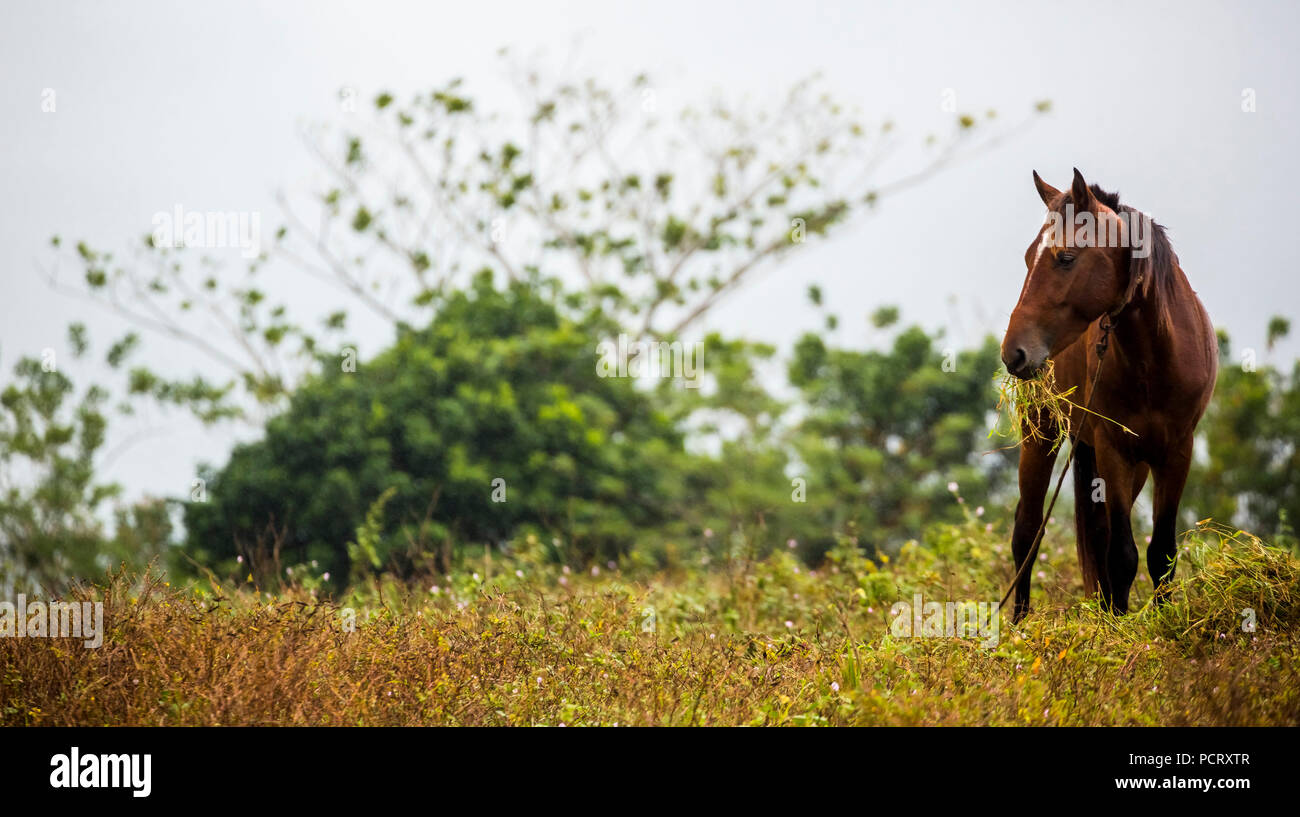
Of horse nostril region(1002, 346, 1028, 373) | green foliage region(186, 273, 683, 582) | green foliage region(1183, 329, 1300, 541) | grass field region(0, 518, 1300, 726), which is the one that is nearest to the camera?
grass field region(0, 518, 1300, 726)

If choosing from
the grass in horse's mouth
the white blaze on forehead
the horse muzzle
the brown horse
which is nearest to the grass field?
the brown horse

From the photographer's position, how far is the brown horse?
5066 mm

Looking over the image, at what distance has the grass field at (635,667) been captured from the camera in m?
4.39

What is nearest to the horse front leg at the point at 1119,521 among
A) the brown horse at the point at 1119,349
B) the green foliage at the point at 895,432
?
the brown horse at the point at 1119,349

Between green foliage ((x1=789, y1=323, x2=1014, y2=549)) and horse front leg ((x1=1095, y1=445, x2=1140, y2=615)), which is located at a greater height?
green foliage ((x1=789, y1=323, x2=1014, y2=549))

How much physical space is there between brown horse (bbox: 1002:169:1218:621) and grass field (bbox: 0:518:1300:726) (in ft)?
1.12

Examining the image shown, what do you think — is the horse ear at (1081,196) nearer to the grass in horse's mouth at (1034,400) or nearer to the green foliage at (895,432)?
the grass in horse's mouth at (1034,400)

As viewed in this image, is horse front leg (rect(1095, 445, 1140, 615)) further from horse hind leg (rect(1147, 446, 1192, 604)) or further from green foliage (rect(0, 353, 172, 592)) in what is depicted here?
green foliage (rect(0, 353, 172, 592))

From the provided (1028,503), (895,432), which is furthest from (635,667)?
(895,432)

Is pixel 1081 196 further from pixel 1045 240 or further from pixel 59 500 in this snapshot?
pixel 59 500

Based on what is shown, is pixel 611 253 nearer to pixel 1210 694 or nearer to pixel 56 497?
pixel 56 497

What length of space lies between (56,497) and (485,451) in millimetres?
7447
